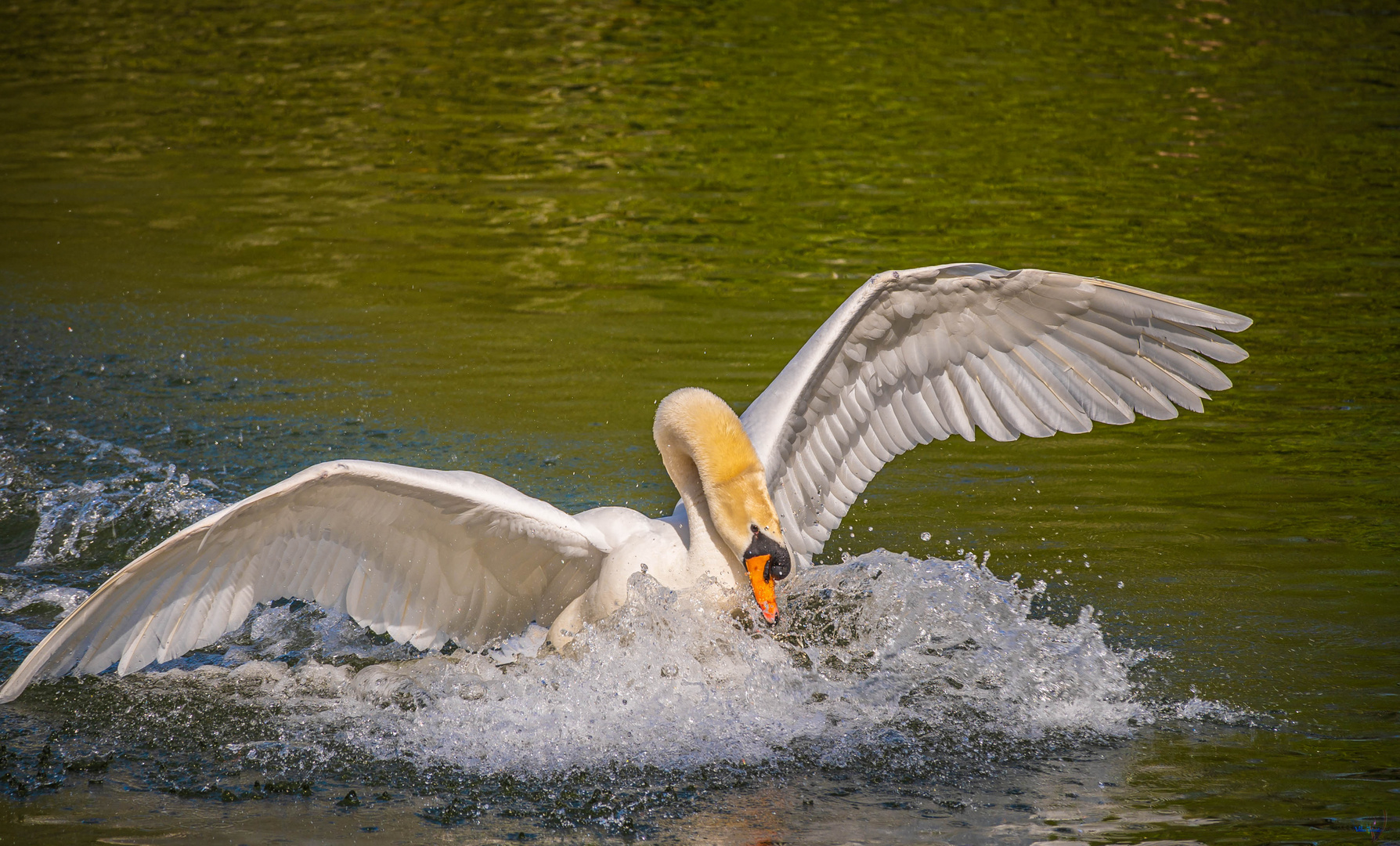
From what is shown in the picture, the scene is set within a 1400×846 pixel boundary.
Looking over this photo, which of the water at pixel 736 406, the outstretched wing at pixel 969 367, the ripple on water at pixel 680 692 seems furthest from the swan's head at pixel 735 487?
the outstretched wing at pixel 969 367

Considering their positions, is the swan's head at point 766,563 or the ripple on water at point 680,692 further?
the ripple on water at point 680,692

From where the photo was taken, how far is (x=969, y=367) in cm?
601

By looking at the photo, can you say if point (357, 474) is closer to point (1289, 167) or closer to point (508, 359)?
point (508, 359)

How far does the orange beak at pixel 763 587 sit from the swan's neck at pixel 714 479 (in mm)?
93

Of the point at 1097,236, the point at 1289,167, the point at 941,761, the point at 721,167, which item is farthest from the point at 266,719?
the point at 1289,167

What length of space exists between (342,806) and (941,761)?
2.15 m

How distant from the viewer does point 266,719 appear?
5.75m

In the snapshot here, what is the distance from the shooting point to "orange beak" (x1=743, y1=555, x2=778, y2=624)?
524 centimetres

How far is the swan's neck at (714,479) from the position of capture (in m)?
5.30

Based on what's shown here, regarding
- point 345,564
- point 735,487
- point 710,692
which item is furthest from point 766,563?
point 345,564

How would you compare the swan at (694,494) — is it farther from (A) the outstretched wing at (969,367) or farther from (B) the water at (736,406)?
(B) the water at (736,406)

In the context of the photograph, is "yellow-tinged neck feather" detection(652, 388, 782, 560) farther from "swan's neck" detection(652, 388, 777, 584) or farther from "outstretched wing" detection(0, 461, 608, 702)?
"outstretched wing" detection(0, 461, 608, 702)

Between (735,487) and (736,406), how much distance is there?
3.78 metres

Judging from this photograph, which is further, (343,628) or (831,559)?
(831,559)
